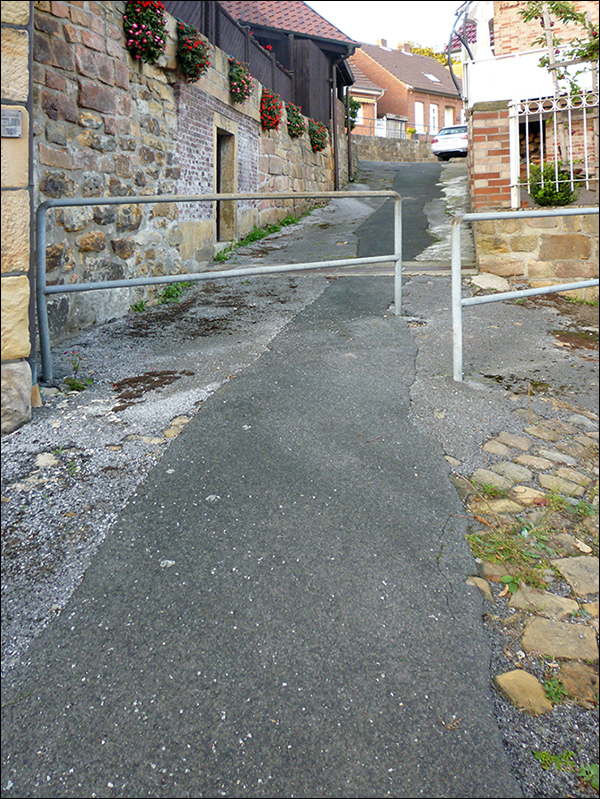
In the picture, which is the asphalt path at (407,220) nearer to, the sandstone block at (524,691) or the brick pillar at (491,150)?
the brick pillar at (491,150)

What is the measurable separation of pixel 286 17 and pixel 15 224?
1659cm

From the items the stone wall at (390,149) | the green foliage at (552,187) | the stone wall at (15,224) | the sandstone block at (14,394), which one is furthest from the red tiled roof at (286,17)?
the sandstone block at (14,394)

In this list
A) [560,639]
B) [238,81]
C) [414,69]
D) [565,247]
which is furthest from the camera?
[414,69]

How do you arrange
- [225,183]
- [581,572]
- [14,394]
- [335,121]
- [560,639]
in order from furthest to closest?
[335,121] → [225,183] → [14,394] → [581,572] → [560,639]

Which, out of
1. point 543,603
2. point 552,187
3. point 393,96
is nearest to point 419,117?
point 393,96

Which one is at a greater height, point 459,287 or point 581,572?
point 459,287

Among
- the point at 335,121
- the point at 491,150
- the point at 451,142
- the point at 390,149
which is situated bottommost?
the point at 491,150

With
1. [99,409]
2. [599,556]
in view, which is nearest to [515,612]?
[599,556]

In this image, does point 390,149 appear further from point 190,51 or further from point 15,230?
point 15,230

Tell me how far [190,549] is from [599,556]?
145 centimetres

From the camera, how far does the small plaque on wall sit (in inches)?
104

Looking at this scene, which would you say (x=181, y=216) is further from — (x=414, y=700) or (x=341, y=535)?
(x=414, y=700)

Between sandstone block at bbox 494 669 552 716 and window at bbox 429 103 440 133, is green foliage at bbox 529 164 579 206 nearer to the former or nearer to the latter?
sandstone block at bbox 494 669 552 716

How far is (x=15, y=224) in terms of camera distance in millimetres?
2766
